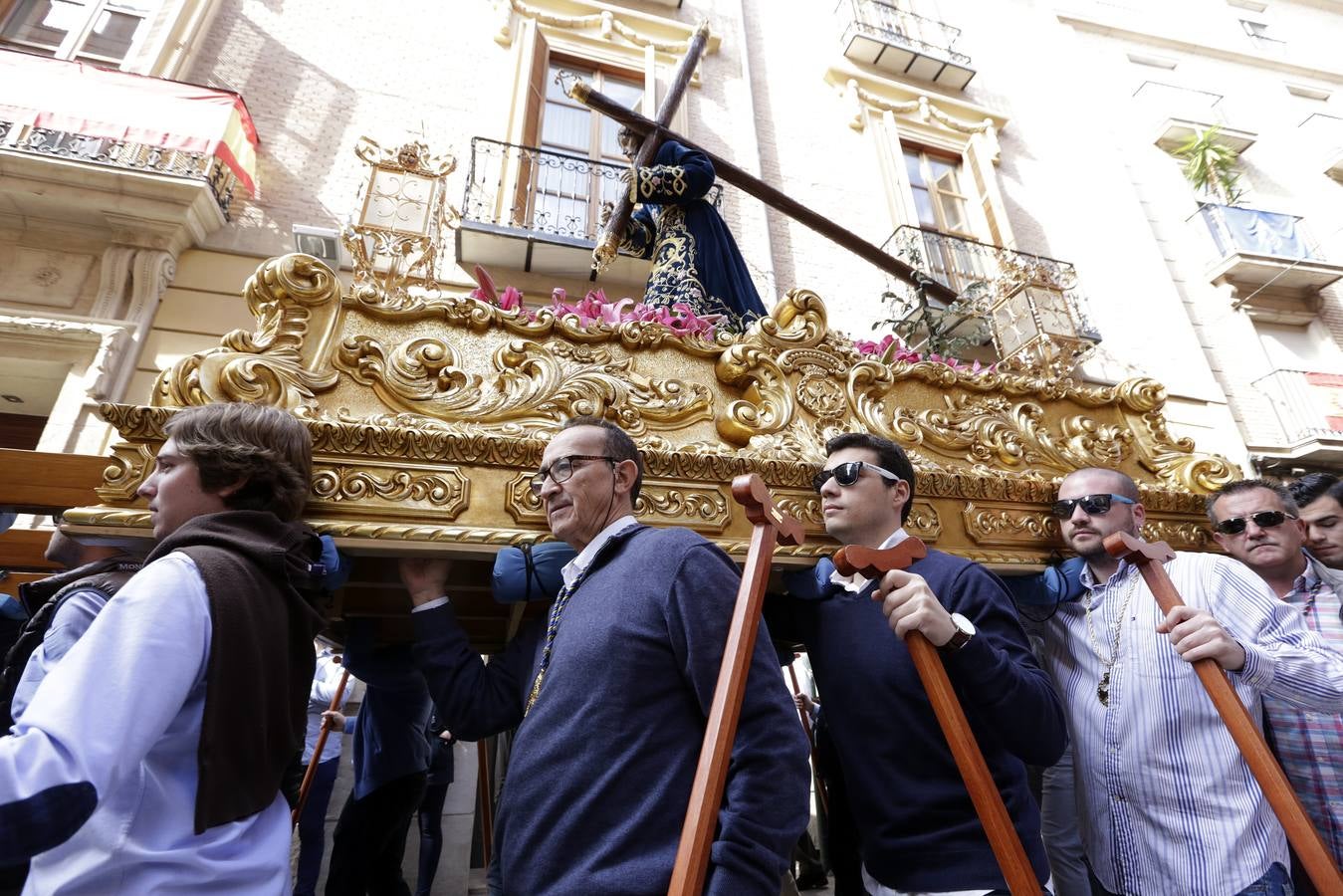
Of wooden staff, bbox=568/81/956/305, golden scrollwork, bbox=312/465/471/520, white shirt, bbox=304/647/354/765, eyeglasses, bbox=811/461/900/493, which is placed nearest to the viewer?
golden scrollwork, bbox=312/465/471/520

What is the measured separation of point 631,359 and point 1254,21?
1567 centimetres

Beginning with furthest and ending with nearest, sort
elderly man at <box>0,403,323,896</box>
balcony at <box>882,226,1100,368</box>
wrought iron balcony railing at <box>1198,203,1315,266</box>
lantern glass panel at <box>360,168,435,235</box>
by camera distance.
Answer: wrought iron balcony railing at <box>1198,203,1315,266</box>
balcony at <box>882,226,1100,368</box>
lantern glass panel at <box>360,168,435,235</box>
elderly man at <box>0,403,323,896</box>

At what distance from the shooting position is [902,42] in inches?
325

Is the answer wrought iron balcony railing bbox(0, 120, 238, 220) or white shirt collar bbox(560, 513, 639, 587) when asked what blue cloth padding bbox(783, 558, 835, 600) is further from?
wrought iron balcony railing bbox(0, 120, 238, 220)

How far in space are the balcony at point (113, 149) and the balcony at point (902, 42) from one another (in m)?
6.87

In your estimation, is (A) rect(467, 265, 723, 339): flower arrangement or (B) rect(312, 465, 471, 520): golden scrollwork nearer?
(B) rect(312, 465, 471, 520): golden scrollwork

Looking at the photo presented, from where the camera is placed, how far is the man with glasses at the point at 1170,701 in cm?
140

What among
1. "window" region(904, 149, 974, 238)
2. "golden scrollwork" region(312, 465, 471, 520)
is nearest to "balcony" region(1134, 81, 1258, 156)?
"window" region(904, 149, 974, 238)

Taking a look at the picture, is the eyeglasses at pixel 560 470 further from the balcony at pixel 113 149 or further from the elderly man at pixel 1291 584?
the balcony at pixel 113 149

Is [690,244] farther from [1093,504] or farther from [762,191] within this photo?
[1093,504]

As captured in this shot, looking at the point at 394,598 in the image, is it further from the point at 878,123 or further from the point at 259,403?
the point at 878,123

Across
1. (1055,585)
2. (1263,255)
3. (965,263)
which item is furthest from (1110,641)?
(1263,255)

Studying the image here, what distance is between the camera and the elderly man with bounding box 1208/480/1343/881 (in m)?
1.70

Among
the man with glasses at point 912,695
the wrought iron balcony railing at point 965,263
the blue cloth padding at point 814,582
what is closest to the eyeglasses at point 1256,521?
the man with glasses at point 912,695
